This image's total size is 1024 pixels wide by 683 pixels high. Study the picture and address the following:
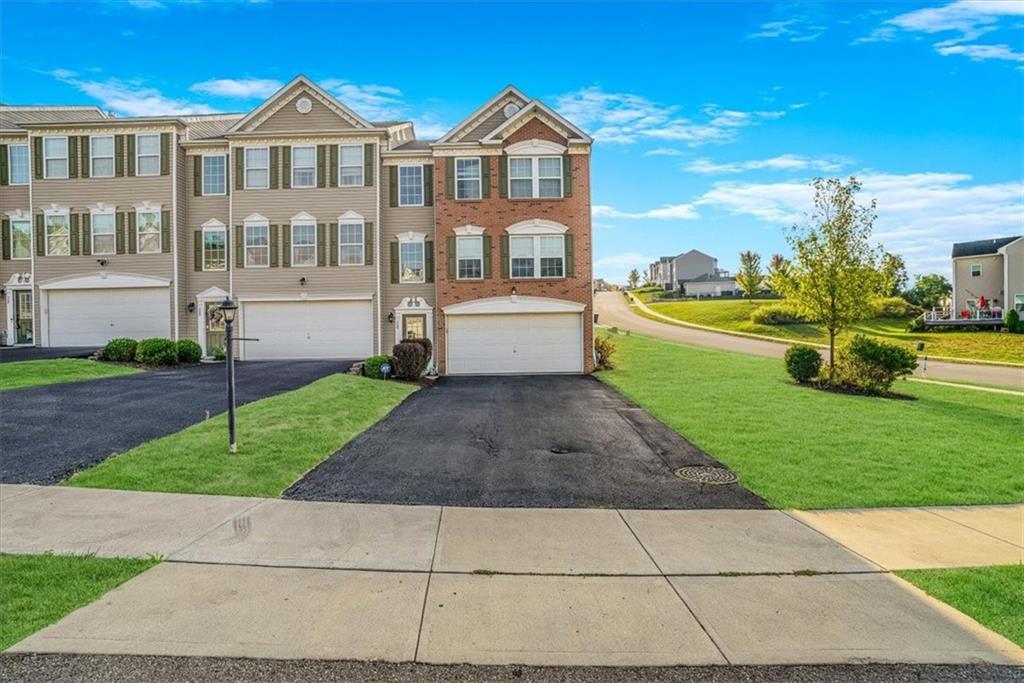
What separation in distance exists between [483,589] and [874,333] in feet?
154

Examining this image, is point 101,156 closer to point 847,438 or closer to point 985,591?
point 847,438

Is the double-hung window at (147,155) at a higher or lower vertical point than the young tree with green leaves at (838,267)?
higher

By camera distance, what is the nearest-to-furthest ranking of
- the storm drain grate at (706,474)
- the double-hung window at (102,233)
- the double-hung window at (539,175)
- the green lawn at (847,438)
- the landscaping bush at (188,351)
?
the green lawn at (847,438) < the storm drain grate at (706,474) < the landscaping bush at (188,351) < the double-hung window at (539,175) < the double-hung window at (102,233)

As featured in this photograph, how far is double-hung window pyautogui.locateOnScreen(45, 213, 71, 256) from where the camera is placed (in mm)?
23406

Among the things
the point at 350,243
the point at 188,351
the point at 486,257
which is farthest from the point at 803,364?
the point at 188,351

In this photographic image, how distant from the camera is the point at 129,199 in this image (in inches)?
914

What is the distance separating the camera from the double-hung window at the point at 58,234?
2341cm

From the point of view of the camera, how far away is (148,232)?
76.2 feet

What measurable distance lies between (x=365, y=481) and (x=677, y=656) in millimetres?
5204

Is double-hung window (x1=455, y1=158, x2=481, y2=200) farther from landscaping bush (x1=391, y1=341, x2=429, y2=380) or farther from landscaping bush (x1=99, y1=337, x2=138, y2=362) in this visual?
landscaping bush (x1=99, y1=337, x2=138, y2=362)

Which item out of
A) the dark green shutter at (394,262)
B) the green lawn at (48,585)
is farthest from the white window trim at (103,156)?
the green lawn at (48,585)

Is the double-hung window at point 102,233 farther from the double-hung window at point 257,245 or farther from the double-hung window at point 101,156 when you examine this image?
the double-hung window at point 257,245

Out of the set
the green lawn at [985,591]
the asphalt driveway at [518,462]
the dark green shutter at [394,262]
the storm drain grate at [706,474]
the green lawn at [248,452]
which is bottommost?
the green lawn at [985,591]

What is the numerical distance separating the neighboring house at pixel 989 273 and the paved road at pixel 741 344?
17.8m
